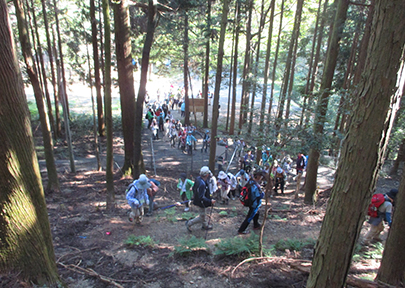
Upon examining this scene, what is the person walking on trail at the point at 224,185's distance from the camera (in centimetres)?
1018

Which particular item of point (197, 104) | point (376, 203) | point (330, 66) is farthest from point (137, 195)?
point (197, 104)

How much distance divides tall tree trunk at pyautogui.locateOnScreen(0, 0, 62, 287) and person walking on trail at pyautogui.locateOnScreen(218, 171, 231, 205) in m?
7.21

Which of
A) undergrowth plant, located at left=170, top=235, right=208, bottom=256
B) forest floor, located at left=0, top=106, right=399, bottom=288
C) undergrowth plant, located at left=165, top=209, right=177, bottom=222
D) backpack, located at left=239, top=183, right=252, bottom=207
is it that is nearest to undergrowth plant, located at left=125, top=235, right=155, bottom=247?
forest floor, located at left=0, top=106, right=399, bottom=288

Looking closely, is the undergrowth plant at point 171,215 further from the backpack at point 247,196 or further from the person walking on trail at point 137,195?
the backpack at point 247,196

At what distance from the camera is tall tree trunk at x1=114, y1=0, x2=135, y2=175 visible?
995cm

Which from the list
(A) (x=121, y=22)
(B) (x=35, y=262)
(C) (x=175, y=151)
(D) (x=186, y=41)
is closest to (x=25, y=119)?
(B) (x=35, y=262)

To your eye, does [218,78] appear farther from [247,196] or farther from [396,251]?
[396,251]

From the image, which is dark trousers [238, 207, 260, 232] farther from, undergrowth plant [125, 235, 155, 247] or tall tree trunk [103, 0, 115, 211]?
tall tree trunk [103, 0, 115, 211]

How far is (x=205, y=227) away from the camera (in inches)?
283

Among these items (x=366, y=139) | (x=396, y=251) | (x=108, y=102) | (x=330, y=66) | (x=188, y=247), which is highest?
(x=330, y=66)

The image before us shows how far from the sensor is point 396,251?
388 centimetres

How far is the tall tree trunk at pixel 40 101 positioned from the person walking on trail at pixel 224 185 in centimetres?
700

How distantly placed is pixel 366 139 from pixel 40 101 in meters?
11.3

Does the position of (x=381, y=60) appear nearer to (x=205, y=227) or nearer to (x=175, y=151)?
(x=205, y=227)
